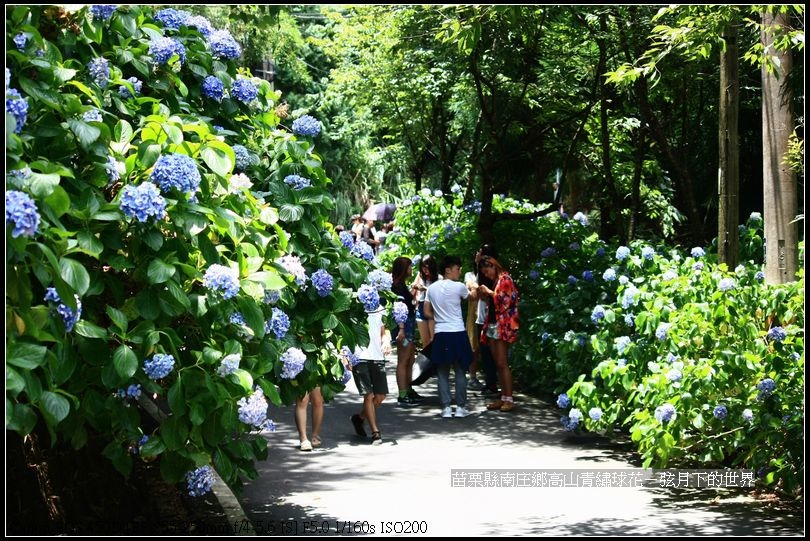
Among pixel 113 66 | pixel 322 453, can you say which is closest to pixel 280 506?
pixel 322 453

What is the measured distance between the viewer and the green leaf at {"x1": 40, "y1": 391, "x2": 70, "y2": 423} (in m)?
4.48

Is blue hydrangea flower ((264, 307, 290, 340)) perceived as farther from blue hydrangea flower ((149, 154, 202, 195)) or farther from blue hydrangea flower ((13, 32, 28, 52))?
→ blue hydrangea flower ((13, 32, 28, 52))

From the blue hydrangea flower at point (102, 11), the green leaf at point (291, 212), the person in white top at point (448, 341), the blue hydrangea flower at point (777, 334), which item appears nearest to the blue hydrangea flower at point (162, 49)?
the blue hydrangea flower at point (102, 11)

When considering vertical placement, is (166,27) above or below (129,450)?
above

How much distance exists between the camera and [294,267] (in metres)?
6.04

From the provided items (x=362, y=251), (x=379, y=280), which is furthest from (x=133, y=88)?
(x=362, y=251)

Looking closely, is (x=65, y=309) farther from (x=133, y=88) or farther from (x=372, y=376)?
(x=372, y=376)

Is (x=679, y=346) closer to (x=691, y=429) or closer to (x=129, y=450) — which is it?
(x=691, y=429)

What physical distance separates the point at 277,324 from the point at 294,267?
14.9 inches

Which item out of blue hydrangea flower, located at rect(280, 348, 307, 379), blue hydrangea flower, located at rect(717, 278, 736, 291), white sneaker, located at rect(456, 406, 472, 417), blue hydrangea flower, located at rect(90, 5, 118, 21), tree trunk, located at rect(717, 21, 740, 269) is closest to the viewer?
blue hydrangea flower, located at rect(90, 5, 118, 21)

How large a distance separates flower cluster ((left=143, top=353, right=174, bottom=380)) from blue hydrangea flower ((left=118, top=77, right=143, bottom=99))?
149 centimetres

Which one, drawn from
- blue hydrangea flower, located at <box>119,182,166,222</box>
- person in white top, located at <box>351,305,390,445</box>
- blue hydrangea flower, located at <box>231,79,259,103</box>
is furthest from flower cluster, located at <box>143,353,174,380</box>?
person in white top, located at <box>351,305,390,445</box>

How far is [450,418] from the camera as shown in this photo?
11633mm

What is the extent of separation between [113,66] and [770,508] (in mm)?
5150
